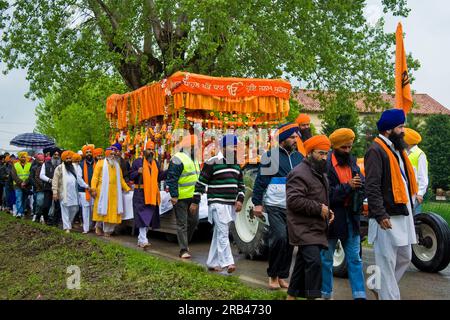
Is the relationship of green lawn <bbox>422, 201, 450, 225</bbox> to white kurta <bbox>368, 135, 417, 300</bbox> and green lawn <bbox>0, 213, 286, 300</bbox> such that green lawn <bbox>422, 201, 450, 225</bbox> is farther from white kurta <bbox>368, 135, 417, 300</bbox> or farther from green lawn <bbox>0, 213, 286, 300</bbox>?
white kurta <bbox>368, 135, 417, 300</bbox>

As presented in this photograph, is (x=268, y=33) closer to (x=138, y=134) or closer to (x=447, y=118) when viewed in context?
(x=138, y=134)

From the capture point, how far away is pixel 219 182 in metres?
8.09

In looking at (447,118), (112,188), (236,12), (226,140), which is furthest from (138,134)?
(447,118)

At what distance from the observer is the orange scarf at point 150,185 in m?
10.8

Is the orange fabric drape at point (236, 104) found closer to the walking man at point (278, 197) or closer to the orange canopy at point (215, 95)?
the orange canopy at point (215, 95)

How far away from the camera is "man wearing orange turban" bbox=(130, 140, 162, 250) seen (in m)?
10.7

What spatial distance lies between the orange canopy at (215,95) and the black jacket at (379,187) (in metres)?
6.51

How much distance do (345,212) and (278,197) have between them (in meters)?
1.00

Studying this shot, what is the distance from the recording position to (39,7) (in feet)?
64.4

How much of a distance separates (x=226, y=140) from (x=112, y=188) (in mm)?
5258

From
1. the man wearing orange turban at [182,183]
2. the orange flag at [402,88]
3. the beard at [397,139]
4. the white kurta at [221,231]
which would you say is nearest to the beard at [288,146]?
the white kurta at [221,231]

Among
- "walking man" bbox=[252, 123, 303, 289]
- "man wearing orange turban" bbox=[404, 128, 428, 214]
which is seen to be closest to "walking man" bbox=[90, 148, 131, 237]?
"walking man" bbox=[252, 123, 303, 289]

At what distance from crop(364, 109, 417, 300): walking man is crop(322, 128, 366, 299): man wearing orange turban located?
0.56 metres

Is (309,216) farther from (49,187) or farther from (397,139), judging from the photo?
(49,187)
